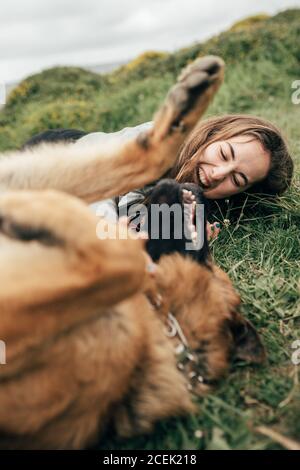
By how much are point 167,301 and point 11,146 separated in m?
11.4

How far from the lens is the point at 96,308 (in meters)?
1.63

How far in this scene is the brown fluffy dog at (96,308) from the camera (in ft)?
5.16

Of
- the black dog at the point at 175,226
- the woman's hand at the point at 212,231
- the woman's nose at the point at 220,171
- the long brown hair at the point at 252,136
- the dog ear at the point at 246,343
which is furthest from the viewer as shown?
the long brown hair at the point at 252,136

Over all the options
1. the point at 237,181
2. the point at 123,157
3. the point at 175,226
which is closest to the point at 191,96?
the point at 123,157

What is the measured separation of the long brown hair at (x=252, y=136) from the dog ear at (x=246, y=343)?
68.2 inches

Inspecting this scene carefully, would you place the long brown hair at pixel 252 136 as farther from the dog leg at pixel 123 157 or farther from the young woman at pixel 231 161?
the dog leg at pixel 123 157

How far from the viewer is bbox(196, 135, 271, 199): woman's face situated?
3602 millimetres

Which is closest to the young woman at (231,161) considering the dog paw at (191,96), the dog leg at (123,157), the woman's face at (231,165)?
the woman's face at (231,165)

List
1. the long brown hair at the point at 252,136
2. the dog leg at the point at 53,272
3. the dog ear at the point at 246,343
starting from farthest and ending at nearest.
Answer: the long brown hair at the point at 252,136 < the dog ear at the point at 246,343 < the dog leg at the point at 53,272

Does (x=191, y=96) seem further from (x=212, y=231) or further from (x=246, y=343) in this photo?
(x=212, y=231)

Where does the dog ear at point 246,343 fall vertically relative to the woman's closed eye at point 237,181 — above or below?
below

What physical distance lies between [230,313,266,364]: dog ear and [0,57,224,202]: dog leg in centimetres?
88

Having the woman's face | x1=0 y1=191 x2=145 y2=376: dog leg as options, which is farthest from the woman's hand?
x1=0 y1=191 x2=145 y2=376: dog leg
